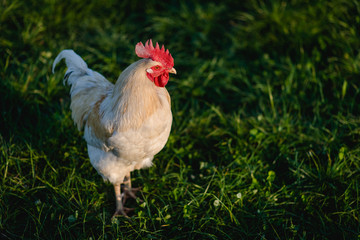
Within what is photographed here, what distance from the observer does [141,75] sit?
236cm

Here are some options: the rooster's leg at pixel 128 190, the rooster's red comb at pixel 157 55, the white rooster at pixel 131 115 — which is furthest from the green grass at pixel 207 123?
the rooster's red comb at pixel 157 55

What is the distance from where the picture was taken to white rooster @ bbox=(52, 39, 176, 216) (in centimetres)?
238

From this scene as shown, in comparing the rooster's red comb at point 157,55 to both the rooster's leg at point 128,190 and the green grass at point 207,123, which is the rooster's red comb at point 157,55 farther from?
the rooster's leg at point 128,190

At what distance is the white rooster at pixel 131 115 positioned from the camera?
2383 millimetres

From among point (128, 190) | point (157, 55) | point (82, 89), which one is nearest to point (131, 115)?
point (157, 55)

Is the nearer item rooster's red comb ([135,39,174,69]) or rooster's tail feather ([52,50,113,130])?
rooster's red comb ([135,39,174,69])

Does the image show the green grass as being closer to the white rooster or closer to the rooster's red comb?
the white rooster

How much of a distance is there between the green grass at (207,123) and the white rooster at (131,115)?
0.64 metres

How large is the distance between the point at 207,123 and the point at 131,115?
1.56 meters

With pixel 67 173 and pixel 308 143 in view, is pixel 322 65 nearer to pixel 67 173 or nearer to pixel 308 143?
pixel 308 143

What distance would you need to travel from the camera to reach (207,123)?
3.78 m

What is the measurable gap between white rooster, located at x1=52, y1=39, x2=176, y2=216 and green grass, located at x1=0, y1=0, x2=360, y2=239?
25.2 inches

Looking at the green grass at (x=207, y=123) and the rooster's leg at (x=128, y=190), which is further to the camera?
the rooster's leg at (x=128, y=190)

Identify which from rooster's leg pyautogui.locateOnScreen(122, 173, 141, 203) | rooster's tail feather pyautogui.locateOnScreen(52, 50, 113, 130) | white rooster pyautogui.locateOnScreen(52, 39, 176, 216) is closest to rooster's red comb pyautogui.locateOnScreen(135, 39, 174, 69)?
white rooster pyautogui.locateOnScreen(52, 39, 176, 216)
